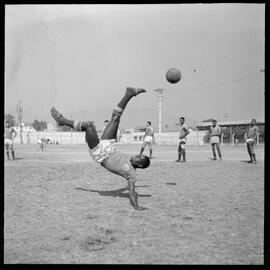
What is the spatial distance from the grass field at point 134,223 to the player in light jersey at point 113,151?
0.51 metres

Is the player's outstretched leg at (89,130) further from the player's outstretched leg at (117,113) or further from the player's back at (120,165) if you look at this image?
the player's back at (120,165)

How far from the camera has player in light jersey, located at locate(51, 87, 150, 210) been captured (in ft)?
19.8

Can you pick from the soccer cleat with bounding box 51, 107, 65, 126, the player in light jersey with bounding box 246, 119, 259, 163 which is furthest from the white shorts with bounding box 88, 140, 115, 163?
the player in light jersey with bounding box 246, 119, 259, 163

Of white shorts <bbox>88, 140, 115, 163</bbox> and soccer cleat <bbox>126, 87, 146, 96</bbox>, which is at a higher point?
soccer cleat <bbox>126, 87, 146, 96</bbox>

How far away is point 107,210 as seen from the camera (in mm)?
5652

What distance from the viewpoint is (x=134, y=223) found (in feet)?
16.1

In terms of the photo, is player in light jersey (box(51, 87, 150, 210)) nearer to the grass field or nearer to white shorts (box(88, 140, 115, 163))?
white shorts (box(88, 140, 115, 163))

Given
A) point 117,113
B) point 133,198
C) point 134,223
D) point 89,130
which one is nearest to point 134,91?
point 117,113

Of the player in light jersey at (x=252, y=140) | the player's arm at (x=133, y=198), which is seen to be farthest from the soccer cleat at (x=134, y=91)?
the player in light jersey at (x=252, y=140)

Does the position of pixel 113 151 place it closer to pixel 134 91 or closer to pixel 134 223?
pixel 134 91

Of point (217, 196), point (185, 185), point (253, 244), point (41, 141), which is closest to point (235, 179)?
point (185, 185)

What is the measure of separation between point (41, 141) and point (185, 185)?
1716cm

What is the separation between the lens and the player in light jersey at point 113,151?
238 inches
